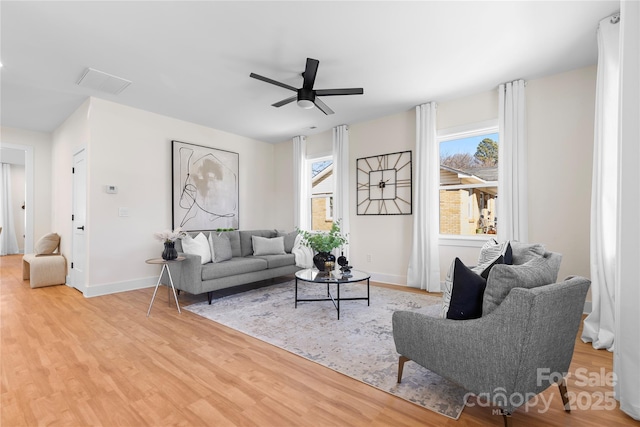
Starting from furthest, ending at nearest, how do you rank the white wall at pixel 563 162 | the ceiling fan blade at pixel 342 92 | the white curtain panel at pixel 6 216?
1. the white curtain panel at pixel 6 216
2. the white wall at pixel 563 162
3. the ceiling fan blade at pixel 342 92

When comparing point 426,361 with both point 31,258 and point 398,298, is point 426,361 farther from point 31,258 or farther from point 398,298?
point 31,258

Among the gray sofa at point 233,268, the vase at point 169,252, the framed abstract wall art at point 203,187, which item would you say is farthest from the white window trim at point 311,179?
the vase at point 169,252

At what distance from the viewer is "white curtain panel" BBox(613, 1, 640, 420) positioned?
1.62 m

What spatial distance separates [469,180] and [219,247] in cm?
377

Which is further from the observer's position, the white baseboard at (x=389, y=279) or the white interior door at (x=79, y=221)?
the white baseboard at (x=389, y=279)

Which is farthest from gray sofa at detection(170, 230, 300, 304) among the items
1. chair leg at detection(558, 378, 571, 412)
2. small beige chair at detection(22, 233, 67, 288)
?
chair leg at detection(558, 378, 571, 412)

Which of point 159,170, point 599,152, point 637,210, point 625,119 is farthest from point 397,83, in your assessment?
point 159,170

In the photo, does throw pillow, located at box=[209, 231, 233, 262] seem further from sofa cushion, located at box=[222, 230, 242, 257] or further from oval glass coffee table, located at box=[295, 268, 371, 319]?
oval glass coffee table, located at box=[295, 268, 371, 319]

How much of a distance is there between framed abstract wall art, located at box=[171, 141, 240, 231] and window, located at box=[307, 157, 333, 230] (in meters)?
1.56

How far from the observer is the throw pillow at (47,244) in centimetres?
491

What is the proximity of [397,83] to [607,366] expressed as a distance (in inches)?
134

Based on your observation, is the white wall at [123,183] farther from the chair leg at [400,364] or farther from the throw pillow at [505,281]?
the throw pillow at [505,281]

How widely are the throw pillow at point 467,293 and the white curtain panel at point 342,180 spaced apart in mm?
3779

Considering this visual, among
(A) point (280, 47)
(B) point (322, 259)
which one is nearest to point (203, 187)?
(B) point (322, 259)
